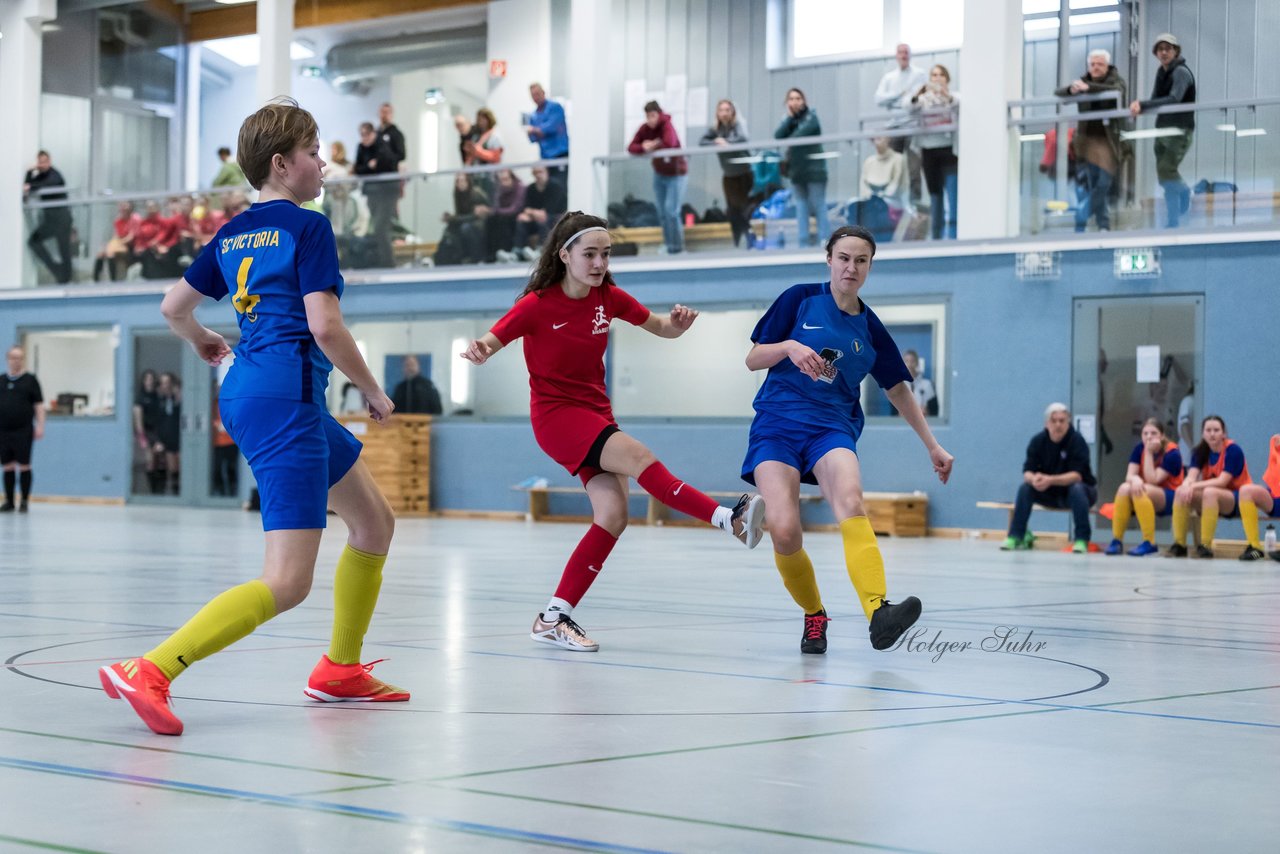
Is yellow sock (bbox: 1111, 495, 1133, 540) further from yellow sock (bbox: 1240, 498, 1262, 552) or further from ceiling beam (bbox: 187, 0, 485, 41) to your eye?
ceiling beam (bbox: 187, 0, 485, 41)

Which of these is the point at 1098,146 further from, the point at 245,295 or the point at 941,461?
the point at 245,295

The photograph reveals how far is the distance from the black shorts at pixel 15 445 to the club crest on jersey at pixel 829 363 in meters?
16.8

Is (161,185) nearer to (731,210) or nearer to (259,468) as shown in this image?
(731,210)

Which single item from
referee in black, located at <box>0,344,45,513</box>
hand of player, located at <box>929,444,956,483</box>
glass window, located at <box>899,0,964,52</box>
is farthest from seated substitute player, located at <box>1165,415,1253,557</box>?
referee in black, located at <box>0,344,45,513</box>

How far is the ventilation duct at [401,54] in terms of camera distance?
2849 centimetres

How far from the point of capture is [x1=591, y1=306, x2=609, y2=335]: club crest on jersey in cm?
705

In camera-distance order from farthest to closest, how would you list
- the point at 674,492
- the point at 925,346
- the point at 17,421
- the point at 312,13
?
1. the point at 312,13
2. the point at 17,421
3. the point at 925,346
4. the point at 674,492

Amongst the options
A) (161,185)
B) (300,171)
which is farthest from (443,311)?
(300,171)

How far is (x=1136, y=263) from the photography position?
18.5 meters

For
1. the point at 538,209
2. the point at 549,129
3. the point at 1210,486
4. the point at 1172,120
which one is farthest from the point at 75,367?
the point at 1210,486

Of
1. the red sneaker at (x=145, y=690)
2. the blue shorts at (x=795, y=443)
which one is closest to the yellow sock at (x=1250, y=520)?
the blue shorts at (x=795, y=443)

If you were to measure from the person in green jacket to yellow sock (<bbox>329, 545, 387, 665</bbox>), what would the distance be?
1563cm

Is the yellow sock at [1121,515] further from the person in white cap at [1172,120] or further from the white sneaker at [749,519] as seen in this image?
the white sneaker at [749,519]

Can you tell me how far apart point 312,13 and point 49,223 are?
6036 millimetres
